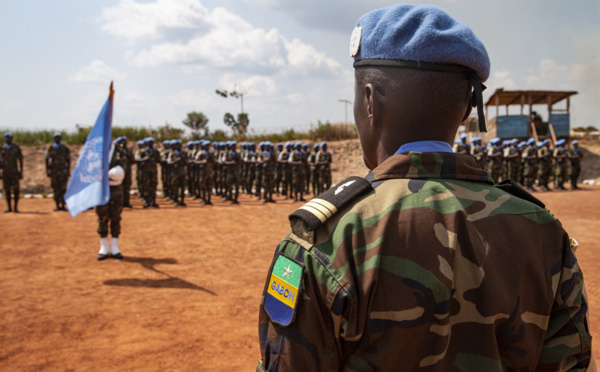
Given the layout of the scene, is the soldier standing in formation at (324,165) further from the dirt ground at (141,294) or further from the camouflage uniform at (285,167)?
the dirt ground at (141,294)

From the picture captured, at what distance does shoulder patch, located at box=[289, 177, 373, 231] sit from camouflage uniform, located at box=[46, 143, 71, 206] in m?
14.3

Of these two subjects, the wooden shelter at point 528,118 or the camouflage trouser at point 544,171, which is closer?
the camouflage trouser at point 544,171

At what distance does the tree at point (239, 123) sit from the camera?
3167 centimetres

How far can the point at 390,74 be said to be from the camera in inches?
45.1

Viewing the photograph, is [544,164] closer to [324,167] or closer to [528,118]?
[528,118]

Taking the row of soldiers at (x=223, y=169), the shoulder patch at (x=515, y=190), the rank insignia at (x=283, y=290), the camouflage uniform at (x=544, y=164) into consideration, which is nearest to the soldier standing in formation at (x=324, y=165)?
the row of soldiers at (x=223, y=169)

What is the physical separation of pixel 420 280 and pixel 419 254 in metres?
0.06

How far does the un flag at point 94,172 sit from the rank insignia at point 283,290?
568 cm

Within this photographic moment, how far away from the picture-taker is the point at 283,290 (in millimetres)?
1034

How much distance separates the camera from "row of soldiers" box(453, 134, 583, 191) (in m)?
19.1

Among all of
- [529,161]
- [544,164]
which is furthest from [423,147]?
[544,164]

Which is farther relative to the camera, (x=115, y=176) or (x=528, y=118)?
(x=528, y=118)

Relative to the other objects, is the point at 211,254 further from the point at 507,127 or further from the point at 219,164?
the point at 507,127

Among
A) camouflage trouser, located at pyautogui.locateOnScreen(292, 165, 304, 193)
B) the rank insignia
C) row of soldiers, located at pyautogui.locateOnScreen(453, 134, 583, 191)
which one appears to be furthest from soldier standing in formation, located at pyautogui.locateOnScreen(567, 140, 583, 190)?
the rank insignia
